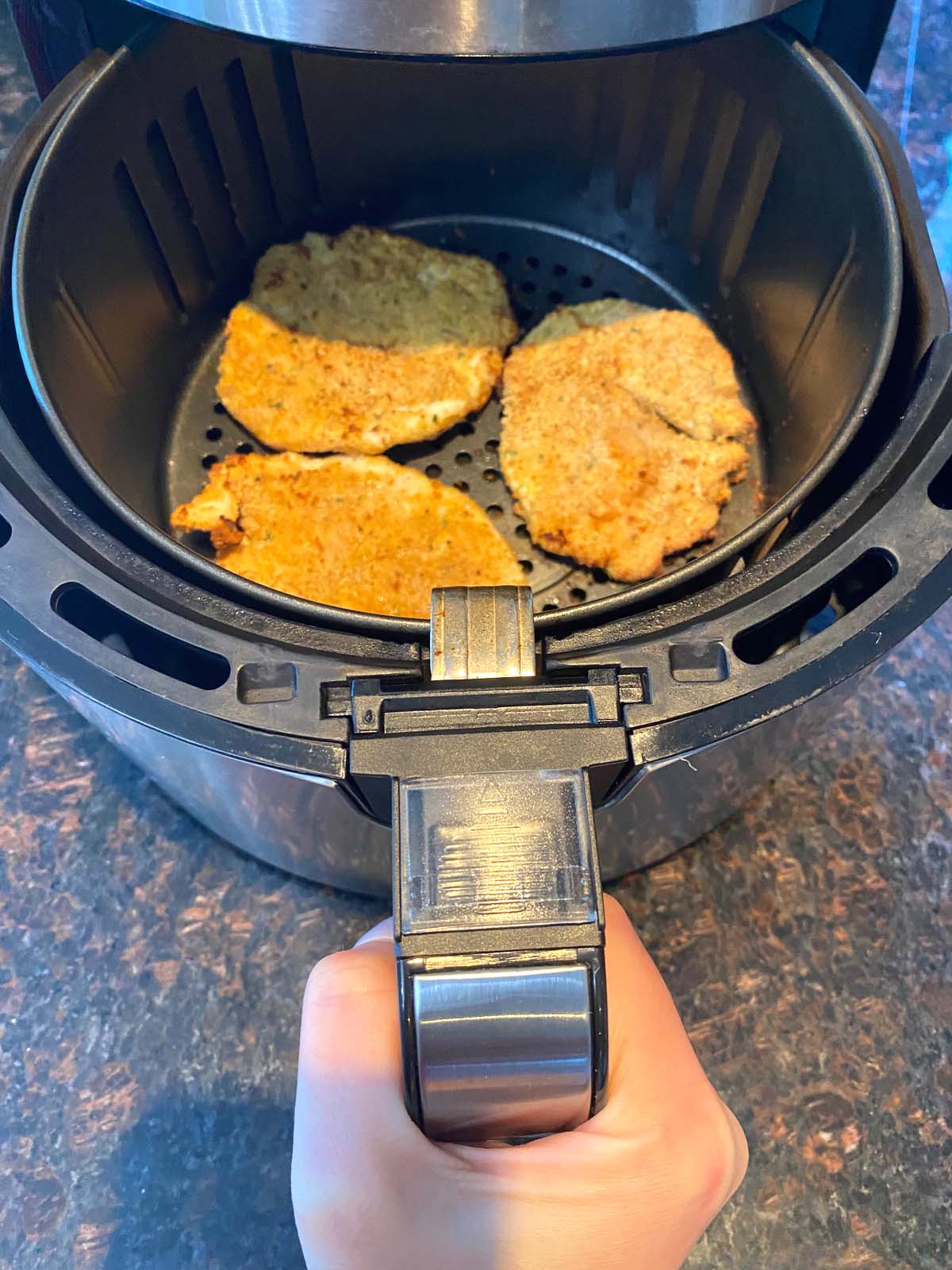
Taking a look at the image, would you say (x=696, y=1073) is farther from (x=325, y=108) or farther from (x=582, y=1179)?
(x=325, y=108)

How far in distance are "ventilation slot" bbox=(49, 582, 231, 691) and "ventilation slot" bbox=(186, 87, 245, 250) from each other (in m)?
0.52

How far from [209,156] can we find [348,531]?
1.28 ft

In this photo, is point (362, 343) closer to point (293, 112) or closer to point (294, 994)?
point (293, 112)

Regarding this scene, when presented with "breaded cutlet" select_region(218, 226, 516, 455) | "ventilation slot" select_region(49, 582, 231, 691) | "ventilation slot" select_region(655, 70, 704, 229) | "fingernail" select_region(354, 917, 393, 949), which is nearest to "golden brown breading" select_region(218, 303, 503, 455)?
"breaded cutlet" select_region(218, 226, 516, 455)

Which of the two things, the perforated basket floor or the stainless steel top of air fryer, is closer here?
the stainless steel top of air fryer

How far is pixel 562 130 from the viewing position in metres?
0.97

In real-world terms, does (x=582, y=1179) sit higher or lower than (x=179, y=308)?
lower

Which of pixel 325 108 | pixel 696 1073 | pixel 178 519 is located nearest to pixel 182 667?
pixel 178 519

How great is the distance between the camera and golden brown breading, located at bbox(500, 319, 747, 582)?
2.90 feet

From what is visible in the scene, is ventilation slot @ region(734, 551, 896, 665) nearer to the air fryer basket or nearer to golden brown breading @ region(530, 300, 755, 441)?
the air fryer basket

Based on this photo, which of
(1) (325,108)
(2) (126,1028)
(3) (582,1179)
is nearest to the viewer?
(3) (582,1179)

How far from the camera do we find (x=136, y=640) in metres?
0.61

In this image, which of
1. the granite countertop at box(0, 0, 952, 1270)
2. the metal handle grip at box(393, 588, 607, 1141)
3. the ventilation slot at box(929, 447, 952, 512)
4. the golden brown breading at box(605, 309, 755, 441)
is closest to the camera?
the metal handle grip at box(393, 588, 607, 1141)

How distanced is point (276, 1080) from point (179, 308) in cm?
74
